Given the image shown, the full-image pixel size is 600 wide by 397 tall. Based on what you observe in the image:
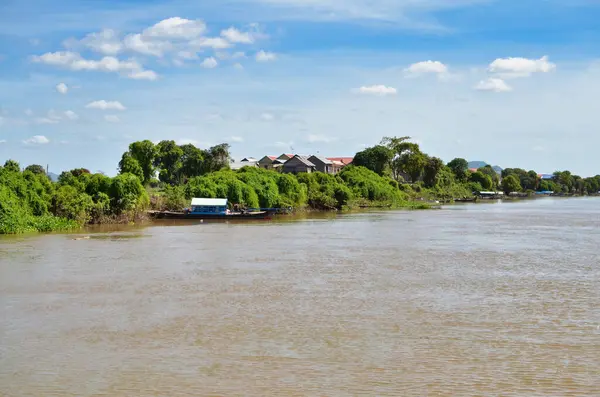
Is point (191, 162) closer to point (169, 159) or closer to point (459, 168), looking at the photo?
point (169, 159)

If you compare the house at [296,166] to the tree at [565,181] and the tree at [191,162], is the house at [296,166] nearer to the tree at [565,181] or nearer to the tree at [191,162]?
the tree at [191,162]

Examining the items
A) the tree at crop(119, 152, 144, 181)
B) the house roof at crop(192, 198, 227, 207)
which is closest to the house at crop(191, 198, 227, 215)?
the house roof at crop(192, 198, 227, 207)

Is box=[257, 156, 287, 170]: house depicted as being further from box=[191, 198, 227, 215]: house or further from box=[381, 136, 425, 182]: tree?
box=[191, 198, 227, 215]: house

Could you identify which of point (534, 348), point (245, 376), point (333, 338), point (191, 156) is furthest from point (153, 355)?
point (191, 156)

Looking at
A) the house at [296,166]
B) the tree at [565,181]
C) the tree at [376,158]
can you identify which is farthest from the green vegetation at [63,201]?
the tree at [565,181]

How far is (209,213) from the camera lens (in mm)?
39219

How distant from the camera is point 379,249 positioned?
2330cm

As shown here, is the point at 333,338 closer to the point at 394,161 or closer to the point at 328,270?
the point at 328,270

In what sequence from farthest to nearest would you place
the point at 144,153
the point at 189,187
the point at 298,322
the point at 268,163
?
the point at 268,163 → the point at 144,153 → the point at 189,187 → the point at 298,322

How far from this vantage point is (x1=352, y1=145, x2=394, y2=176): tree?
80.9 metres

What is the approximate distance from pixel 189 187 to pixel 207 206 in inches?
175

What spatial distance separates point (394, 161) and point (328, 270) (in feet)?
232

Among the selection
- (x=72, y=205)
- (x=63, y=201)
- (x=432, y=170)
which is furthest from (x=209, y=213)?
(x=432, y=170)

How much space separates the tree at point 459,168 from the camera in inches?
4459
